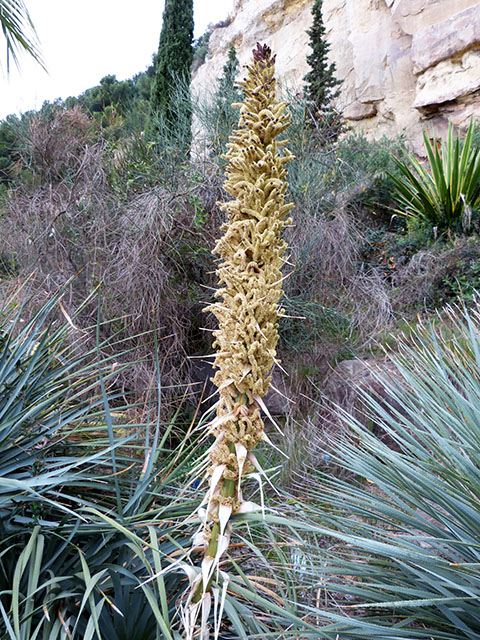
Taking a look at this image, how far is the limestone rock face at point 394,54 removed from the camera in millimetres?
12656

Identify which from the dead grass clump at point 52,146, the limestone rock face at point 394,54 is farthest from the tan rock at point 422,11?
the dead grass clump at point 52,146

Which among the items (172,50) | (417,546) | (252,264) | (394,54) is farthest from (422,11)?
(417,546)

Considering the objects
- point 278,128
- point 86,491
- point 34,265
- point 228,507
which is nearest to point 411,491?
point 228,507

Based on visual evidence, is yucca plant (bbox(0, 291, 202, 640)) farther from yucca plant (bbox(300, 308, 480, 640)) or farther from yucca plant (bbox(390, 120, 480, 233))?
yucca plant (bbox(390, 120, 480, 233))

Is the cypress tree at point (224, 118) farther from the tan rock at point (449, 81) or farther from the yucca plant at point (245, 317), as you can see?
the tan rock at point (449, 81)

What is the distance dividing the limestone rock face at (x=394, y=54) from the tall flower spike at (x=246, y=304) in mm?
9405

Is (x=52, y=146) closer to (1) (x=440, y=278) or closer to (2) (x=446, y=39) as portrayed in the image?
(1) (x=440, y=278)

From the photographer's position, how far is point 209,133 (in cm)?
566

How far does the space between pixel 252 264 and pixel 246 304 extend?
0.35ft

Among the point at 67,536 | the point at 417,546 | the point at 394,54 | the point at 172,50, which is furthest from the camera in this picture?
the point at 394,54

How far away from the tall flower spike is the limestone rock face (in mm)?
9405

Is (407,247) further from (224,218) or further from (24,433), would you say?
(24,433)

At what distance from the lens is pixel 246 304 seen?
1086 millimetres

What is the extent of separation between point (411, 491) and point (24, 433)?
5.05 ft
